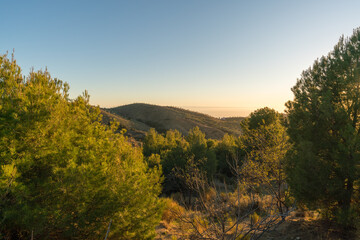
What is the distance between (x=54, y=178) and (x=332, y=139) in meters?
9.36

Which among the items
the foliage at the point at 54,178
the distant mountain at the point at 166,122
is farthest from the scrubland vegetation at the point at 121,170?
the distant mountain at the point at 166,122

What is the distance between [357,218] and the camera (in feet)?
22.7

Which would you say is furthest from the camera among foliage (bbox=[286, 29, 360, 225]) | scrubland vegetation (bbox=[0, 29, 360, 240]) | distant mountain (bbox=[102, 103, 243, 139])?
distant mountain (bbox=[102, 103, 243, 139])

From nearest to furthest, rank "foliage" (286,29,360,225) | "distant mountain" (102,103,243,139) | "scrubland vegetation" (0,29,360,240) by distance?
1. "scrubland vegetation" (0,29,360,240)
2. "foliage" (286,29,360,225)
3. "distant mountain" (102,103,243,139)

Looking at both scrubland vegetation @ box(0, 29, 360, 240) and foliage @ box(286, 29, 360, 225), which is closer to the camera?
scrubland vegetation @ box(0, 29, 360, 240)

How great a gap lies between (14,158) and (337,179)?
9.99 meters

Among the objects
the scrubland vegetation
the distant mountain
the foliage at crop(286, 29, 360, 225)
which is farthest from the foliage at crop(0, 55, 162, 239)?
the distant mountain

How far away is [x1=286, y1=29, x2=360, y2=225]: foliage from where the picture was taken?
22.8 ft

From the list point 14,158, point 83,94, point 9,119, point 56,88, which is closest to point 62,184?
point 14,158

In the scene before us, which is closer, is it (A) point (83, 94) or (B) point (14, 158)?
(B) point (14, 158)

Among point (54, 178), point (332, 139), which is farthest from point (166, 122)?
point (54, 178)

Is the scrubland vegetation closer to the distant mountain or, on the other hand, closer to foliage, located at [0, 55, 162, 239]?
foliage, located at [0, 55, 162, 239]

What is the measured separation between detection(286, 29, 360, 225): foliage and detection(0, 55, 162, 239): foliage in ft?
18.8

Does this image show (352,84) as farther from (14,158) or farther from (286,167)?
(14,158)
